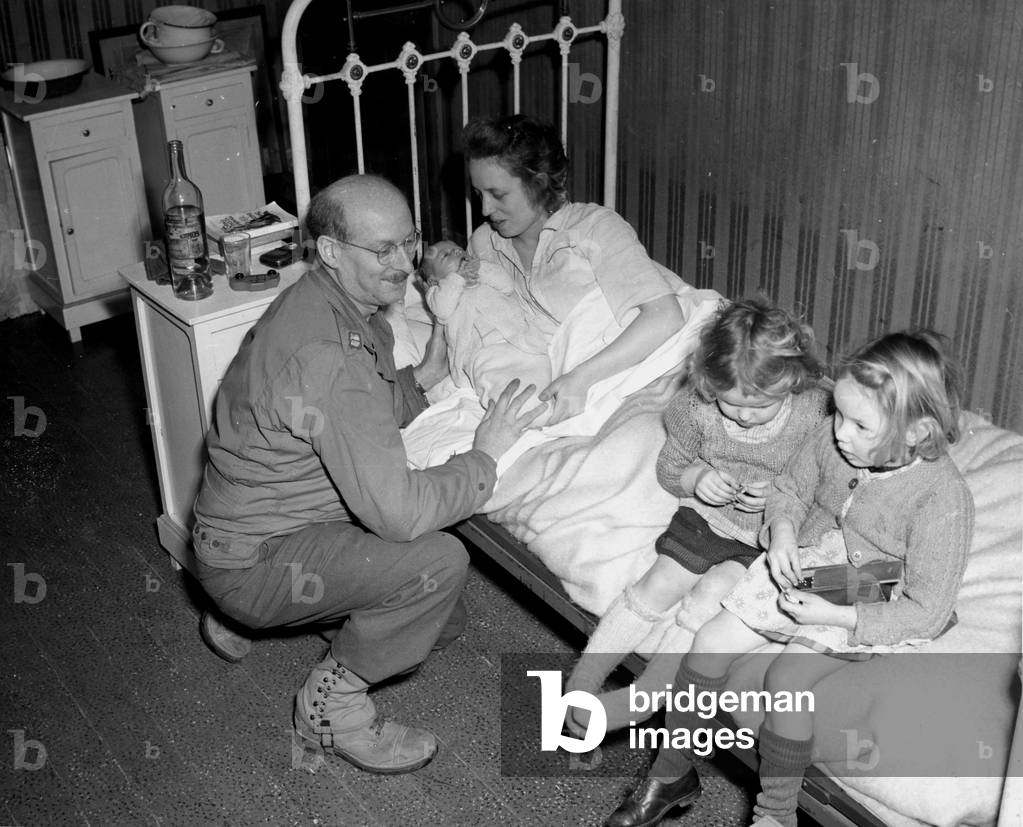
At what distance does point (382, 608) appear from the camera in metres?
2.31

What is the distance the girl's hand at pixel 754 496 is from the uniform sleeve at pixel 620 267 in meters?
0.66

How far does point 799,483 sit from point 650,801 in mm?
619

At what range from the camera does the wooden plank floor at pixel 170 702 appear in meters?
2.29

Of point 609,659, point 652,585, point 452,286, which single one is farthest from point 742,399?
point 452,286

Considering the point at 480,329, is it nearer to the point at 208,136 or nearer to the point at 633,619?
the point at 633,619

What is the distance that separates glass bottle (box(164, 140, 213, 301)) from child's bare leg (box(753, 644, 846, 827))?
1542 mm

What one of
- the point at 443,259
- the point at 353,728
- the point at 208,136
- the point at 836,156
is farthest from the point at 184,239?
the point at 208,136

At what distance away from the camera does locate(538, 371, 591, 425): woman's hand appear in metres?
2.51

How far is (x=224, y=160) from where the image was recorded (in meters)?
4.62

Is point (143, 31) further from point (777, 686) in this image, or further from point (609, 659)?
point (777, 686)

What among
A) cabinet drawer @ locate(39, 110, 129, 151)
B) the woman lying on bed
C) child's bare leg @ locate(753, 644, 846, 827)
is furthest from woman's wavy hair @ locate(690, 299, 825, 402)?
cabinet drawer @ locate(39, 110, 129, 151)

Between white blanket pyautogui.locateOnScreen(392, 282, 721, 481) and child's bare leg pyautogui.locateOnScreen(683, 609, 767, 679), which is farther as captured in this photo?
white blanket pyautogui.locateOnScreen(392, 282, 721, 481)

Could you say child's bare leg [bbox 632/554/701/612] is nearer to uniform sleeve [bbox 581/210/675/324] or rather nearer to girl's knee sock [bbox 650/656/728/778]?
girl's knee sock [bbox 650/656/728/778]

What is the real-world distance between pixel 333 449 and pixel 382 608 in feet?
1.19
